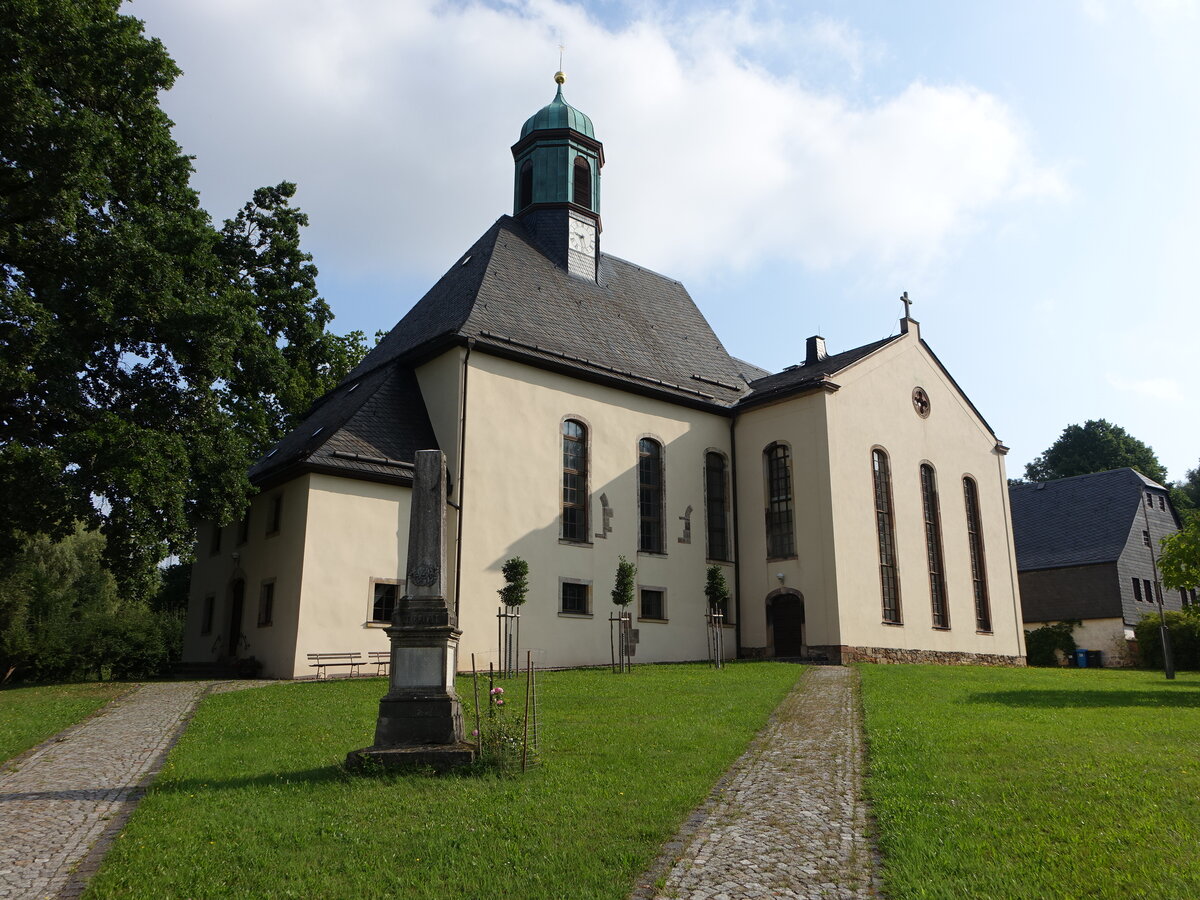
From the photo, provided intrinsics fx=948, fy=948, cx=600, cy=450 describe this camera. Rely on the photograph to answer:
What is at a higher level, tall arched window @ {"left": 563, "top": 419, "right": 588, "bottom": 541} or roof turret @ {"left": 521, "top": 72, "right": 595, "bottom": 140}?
roof turret @ {"left": 521, "top": 72, "right": 595, "bottom": 140}

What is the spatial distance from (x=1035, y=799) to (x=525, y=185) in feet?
89.7

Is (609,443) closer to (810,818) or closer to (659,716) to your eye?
(659,716)

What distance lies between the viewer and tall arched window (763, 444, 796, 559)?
26547 mm

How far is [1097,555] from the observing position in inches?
1469

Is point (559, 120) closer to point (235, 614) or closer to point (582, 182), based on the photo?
point (582, 182)

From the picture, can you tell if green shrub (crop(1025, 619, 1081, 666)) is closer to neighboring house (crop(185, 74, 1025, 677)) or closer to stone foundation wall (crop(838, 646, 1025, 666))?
stone foundation wall (crop(838, 646, 1025, 666))

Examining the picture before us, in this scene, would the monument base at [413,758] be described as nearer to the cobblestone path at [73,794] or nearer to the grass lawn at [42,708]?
the cobblestone path at [73,794]

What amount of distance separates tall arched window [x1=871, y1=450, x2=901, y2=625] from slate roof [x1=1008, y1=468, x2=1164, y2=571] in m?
13.7

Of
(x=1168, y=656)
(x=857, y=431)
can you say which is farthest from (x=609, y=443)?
(x=1168, y=656)

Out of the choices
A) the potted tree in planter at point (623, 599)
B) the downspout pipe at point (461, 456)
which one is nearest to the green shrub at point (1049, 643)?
the potted tree in planter at point (623, 599)

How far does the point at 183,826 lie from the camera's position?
7.07m

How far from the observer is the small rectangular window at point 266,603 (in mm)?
22016

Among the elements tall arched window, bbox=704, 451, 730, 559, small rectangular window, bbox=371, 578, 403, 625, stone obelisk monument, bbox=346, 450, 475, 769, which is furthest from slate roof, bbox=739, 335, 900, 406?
stone obelisk monument, bbox=346, 450, 475, 769

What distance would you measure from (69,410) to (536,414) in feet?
34.2
